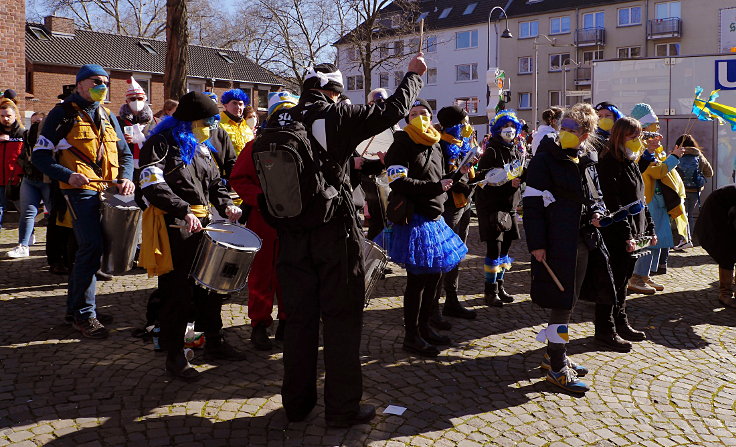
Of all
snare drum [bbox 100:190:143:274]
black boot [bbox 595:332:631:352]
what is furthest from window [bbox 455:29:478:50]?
snare drum [bbox 100:190:143:274]

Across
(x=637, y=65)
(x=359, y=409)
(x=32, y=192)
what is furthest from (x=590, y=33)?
(x=359, y=409)

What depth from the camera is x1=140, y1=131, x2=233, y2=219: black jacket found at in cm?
448

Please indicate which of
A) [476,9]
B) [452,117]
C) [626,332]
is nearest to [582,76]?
[476,9]

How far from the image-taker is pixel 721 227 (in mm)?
7281

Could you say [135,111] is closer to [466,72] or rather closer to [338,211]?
[338,211]

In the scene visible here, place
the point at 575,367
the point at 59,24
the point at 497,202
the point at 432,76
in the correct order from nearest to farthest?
the point at 575,367 → the point at 497,202 → the point at 59,24 → the point at 432,76

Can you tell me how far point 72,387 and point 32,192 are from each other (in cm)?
565

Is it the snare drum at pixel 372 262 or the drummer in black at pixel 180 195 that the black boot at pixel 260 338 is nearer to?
the drummer in black at pixel 180 195

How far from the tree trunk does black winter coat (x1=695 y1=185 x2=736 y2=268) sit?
876 centimetres

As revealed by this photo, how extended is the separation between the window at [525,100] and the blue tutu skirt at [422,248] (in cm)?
5233

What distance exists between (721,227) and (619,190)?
7.08ft

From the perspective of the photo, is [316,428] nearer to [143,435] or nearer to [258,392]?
[258,392]

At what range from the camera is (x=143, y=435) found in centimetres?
388

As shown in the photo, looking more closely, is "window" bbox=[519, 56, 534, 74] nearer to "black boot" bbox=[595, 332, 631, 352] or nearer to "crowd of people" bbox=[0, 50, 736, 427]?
"crowd of people" bbox=[0, 50, 736, 427]
